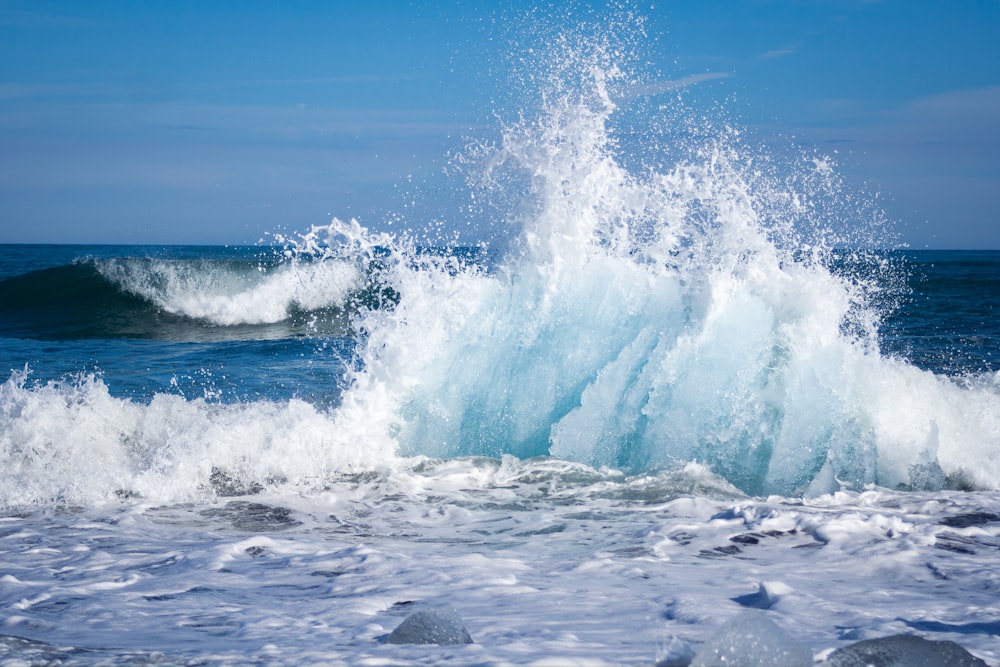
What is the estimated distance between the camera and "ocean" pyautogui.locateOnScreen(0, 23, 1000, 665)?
136 inches

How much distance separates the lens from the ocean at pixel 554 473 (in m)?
3.46

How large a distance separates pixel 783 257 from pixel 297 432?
4346mm

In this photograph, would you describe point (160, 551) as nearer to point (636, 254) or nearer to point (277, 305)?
point (636, 254)

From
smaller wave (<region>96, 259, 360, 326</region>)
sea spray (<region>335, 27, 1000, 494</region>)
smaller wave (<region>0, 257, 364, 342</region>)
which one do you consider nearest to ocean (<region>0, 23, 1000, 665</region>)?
sea spray (<region>335, 27, 1000, 494</region>)

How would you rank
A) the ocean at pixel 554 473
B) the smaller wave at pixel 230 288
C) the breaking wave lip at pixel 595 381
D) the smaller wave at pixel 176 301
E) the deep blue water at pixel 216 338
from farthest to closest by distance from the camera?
the smaller wave at pixel 230 288 → the smaller wave at pixel 176 301 → the deep blue water at pixel 216 338 → the breaking wave lip at pixel 595 381 → the ocean at pixel 554 473

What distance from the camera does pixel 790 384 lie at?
675 cm

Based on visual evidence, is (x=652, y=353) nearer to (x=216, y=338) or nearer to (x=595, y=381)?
(x=595, y=381)

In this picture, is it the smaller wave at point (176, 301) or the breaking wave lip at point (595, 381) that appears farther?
→ the smaller wave at point (176, 301)

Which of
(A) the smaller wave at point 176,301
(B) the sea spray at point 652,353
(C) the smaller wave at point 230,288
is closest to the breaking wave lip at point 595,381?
(B) the sea spray at point 652,353

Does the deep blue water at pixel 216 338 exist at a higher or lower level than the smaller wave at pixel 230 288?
lower

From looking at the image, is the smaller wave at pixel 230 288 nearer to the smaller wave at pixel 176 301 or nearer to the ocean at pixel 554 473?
the smaller wave at pixel 176 301

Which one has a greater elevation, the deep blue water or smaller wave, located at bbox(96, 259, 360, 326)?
smaller wave, located at bbox(96, 259, 360, 326)

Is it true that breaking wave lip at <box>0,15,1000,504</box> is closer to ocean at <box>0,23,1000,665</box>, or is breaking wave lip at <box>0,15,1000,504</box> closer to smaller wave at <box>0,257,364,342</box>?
→ ocean at <box>0,23,1000,665</box>

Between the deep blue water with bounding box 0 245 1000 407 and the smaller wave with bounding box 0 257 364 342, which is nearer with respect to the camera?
the deep blue water with bounding box 0 245 1000 407
